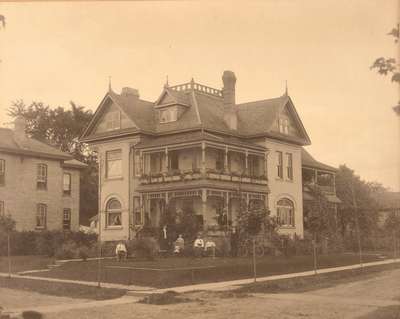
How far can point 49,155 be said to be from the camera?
38.8 meters

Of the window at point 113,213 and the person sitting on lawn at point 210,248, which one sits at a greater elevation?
the window at point 113,213

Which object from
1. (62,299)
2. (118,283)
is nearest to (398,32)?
(62,299)

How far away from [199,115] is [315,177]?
1193cm

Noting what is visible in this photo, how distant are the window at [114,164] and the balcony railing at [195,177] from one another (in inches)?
89.1

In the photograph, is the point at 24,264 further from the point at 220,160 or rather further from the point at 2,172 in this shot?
the point at 220,160

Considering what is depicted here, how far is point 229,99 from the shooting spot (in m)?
37.0

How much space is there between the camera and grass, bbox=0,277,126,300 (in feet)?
57.8

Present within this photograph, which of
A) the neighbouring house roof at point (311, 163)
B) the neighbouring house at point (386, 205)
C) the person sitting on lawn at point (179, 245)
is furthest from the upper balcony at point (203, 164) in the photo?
the neighbouring house at point (386, 205)

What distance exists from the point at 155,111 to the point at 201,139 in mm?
7124

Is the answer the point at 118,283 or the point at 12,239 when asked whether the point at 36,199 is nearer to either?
the point at 12,239

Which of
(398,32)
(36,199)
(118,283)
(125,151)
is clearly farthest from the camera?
(36,199)

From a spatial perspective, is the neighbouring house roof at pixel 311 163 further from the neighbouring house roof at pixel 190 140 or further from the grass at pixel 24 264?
the grass at pixel 24 264

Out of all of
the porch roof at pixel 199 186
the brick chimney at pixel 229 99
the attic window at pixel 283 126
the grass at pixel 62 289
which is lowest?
the grass at pixel 62 289

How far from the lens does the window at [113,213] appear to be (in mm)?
36219
